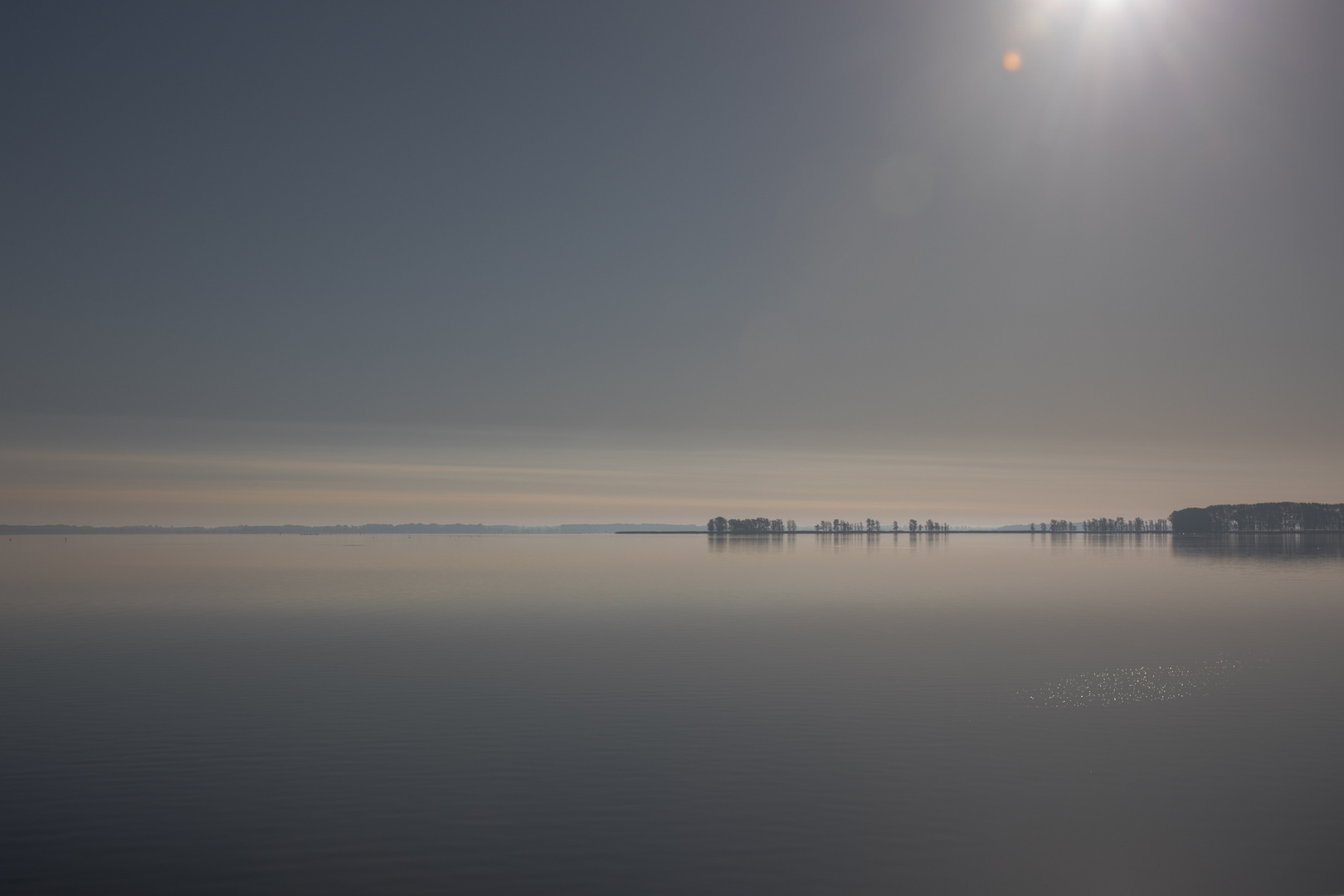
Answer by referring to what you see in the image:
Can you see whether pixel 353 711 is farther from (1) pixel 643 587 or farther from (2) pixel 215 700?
(1) pixel 643 587

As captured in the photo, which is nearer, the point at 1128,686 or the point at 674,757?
the point at 674,757

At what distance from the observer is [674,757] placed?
23922mm

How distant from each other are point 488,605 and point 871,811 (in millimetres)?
50548

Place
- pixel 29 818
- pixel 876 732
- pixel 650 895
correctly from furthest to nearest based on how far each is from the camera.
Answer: pixel 876 732
pixel 29 818
pixel 650 895

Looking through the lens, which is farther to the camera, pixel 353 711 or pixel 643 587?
pixel 643 587

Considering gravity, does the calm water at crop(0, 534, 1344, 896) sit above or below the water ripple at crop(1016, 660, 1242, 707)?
below

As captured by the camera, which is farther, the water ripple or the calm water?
the water ripple

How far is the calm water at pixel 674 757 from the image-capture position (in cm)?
1666

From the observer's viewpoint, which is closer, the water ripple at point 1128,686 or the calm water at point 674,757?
the calm water at point 674,757

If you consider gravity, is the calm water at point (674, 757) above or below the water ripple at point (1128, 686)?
below

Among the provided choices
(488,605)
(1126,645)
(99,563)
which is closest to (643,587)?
(488,605)

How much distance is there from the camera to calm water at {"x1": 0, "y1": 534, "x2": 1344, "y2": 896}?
54.6 ft

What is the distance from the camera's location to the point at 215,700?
101 feet

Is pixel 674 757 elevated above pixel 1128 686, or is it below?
below
